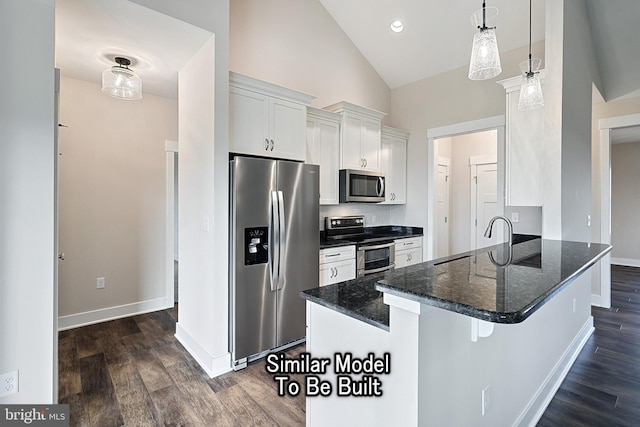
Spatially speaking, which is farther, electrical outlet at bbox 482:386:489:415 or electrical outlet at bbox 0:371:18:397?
electrical outlet at bbox 0:371:18:397

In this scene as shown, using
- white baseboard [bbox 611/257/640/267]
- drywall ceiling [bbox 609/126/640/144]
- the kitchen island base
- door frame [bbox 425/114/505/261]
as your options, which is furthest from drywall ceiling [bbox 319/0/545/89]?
white baseboard [bbox 611/257/640/267]

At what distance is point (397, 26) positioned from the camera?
402 cm

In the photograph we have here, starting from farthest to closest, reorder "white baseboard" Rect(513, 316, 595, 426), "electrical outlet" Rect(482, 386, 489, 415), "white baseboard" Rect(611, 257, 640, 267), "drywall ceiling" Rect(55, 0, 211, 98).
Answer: "white baseboard" Rect(611, 257, 640, 267) → "drywall ceiling" Rect(55, 0, 211, 98) → "white baseboard" Rect(513, 316, 595, 426) → "electrical outlet" Rect(482, 386, 489, 415)

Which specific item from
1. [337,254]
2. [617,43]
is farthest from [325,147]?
[617,43]

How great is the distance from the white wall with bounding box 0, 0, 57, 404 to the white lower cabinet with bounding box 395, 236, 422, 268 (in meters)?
3.57

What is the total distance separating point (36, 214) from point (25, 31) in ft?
3.21

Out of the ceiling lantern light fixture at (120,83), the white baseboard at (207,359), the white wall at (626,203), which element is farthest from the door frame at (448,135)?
the white wall at (626,203)

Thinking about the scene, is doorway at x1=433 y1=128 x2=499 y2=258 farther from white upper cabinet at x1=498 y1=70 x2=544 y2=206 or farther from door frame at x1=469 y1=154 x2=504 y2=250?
white upper cabinet at x1=498 y1=70 x2=544 y2=206

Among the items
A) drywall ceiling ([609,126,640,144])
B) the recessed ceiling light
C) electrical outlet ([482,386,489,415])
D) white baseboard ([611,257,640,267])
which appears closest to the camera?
electrical outlet ([482,386,489,415])

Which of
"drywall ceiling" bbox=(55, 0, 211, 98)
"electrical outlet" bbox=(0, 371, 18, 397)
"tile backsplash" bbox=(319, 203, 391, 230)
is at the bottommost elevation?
"electrical outlet" bbox=(0, 371, 18, 397)

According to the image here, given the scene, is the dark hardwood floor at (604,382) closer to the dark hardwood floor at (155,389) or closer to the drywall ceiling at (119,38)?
the dark hardwood floor at (155,389)

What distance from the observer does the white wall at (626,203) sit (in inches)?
257

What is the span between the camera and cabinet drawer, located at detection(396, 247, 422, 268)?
13.8 feet

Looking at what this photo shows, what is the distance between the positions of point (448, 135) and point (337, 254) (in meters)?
2.44
